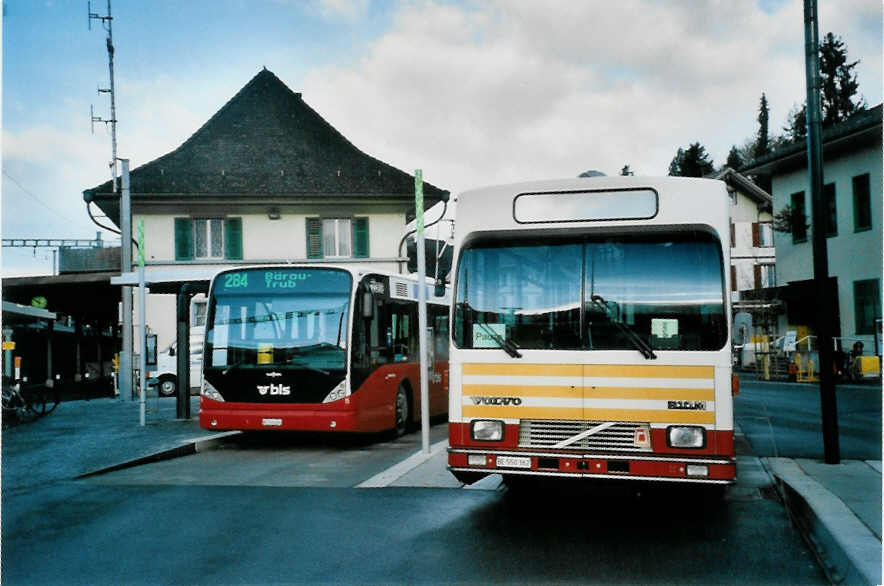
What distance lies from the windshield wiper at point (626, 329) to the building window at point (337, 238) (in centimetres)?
3484

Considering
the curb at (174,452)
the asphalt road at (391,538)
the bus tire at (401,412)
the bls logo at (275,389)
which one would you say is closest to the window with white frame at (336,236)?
the bus tire at (401,412)

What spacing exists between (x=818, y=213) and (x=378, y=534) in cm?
634

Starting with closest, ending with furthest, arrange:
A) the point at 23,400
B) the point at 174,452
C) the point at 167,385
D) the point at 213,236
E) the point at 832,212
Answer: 1. the point at 174,452
2. the point at 23,400
3. the point at 832,212
4. the point at 167,385
5. the point at 213,236

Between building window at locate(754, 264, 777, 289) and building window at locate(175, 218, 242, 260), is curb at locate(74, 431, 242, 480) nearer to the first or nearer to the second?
building window at locate(175, 218, 242, 260)

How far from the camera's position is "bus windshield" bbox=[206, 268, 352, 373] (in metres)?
14.2

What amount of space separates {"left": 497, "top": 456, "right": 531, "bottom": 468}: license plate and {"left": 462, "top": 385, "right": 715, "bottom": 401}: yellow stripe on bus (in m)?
0.49

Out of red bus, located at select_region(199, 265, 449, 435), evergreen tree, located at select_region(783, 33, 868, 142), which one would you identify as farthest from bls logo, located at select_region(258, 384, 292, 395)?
evergreen tree, located at select_region(783, 33, 868, 142)

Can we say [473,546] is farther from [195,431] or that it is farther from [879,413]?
[879,413]

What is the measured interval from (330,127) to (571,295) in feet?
129

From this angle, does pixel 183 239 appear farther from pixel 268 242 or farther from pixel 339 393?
pixel 339 393

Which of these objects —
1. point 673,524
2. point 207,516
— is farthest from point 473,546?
point 207,516

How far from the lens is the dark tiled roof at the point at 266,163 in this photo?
138 feet

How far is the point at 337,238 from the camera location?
43.0 meters

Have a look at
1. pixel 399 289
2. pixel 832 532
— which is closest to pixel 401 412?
pixel 399 289
